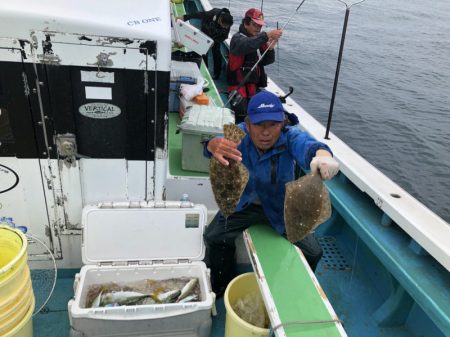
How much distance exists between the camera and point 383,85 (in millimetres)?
14250

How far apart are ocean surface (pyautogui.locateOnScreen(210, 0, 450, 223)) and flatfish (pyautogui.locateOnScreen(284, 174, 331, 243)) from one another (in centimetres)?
653

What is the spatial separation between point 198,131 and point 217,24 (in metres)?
5.26

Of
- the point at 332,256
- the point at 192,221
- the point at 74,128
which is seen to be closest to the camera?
the point at 74,128

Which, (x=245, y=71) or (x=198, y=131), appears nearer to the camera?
(x=198, y=131)

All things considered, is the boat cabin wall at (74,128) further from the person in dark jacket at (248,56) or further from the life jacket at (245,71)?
the life jacket at (245,71)

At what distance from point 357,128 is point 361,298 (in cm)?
815

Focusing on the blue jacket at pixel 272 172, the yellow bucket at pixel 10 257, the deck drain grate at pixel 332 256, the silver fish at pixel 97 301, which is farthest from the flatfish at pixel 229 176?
the deck drain grate at pixel 332 256

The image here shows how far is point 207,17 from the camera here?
837 centimetres

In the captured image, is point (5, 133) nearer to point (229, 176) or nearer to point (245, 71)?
point (229, 176)

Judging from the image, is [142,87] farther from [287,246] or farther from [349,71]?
[349,71]

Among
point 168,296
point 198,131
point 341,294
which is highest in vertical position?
point 198,131

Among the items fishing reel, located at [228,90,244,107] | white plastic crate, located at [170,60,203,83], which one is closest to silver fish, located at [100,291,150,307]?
white plastic crate, located at [170,60,203,83]

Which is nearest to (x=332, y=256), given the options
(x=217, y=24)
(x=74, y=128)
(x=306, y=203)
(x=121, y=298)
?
(x=306, y=203)

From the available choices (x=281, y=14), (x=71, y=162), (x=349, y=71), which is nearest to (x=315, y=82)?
(x=349, y=71)
